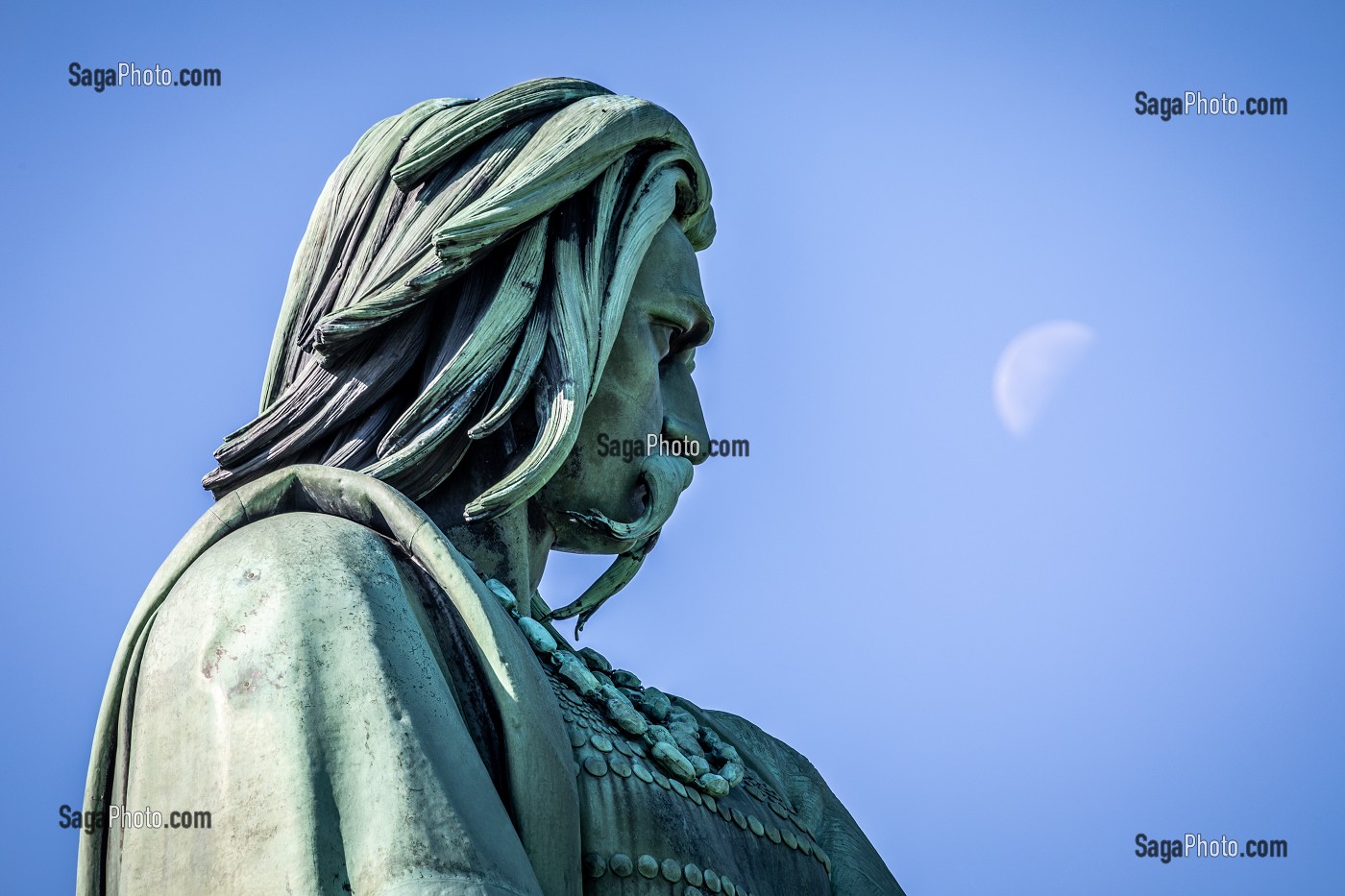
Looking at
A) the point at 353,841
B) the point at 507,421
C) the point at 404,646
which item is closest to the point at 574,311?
the point at 507,421

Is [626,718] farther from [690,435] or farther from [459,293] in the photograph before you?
[459,293]

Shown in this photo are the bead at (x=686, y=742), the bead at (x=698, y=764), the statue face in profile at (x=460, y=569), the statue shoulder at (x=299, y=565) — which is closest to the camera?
the statue face in profile at (x=460, y=569)

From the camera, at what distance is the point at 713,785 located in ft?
24.6

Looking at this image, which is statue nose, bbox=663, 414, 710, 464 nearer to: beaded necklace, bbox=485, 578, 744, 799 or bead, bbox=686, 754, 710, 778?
beaded necklace, bbox=485, 578, 744, 799

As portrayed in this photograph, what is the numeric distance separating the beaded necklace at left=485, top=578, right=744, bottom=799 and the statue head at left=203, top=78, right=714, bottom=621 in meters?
0.44

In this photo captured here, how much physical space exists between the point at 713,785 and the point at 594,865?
78cm

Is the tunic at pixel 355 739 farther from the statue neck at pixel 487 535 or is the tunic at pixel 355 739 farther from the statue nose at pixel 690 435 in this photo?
the statue nose at pixel 690 435

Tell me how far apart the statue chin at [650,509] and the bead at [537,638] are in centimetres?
56

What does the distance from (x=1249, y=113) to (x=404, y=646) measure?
7777 millimetres

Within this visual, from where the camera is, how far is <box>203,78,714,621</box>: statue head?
24.5 feet

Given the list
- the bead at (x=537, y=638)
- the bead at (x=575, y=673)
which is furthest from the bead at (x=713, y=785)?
the bead at (x=537, y=638)

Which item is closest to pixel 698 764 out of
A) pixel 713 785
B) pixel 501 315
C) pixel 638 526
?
pixel 713 785

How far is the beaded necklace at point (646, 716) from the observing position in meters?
7.45

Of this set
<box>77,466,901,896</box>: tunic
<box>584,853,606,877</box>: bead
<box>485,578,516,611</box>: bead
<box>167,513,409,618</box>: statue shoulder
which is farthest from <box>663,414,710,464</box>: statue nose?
<box>584,853,606,877</box>: bead
